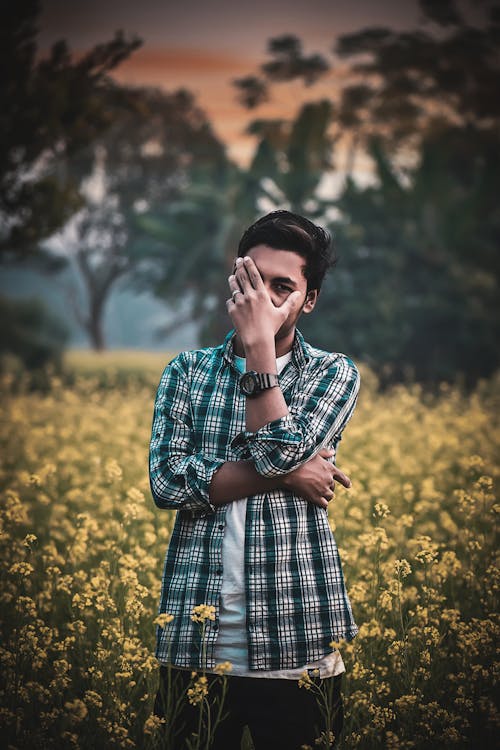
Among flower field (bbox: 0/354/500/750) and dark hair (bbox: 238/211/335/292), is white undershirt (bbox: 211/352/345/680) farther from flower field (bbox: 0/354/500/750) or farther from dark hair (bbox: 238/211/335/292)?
dark hair (bbox: 238/211/335/292)

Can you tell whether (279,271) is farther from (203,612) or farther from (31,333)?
(31,333)

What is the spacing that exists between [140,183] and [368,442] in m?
28.5

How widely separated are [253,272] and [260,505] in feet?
→ 2.20

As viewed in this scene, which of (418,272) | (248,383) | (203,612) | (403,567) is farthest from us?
(418,272)

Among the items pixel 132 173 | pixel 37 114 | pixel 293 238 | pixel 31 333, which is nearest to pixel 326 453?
pixel 293 238

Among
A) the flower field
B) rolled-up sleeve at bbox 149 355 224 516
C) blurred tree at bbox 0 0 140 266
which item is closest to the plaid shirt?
rolled-up sleeve at bbox 149 355 224 516

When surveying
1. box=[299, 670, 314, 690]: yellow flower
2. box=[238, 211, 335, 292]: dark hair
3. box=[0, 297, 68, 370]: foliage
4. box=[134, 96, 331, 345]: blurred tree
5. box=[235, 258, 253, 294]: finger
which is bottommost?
box=[299, 670, 314, 690]: yellow flower

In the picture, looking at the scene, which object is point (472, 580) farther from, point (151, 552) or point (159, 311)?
point (159, 311)

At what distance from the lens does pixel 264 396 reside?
93.7 inches

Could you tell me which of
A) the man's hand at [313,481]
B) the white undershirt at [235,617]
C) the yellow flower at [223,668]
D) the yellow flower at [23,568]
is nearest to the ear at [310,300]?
the man's hand at [313,481]

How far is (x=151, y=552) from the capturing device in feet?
16.3

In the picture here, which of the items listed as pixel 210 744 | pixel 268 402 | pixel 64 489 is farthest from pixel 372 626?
pixel 64 489

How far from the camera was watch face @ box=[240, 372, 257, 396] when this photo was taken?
7.79 feet

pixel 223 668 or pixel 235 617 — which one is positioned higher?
pixel 235 617
